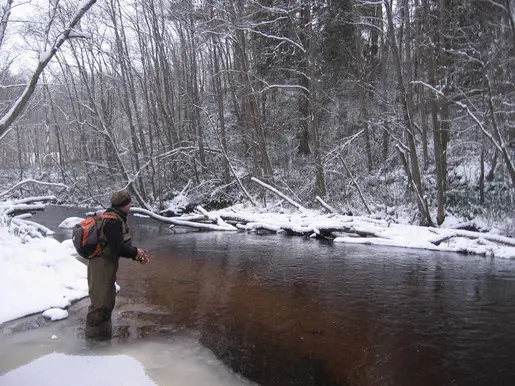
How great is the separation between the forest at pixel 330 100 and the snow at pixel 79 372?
7.64 metres

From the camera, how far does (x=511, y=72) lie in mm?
11367

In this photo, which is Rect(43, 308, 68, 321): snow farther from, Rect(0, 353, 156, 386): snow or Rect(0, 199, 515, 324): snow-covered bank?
Rect(0, 353, 156, 386): snow

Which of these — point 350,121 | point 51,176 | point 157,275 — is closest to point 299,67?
point 350,121

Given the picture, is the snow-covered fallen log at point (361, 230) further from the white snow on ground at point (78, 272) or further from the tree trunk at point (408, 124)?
the tree trunk at point (408, 124)

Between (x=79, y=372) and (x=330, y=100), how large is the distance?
64.5ft

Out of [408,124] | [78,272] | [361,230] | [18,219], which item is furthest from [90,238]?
[408,124]

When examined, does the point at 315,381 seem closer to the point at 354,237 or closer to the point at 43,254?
the point at 43,254

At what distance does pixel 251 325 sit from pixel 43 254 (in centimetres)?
433

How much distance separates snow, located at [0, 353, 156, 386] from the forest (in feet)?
25.1

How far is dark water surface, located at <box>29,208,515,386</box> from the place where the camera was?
4.79 metres

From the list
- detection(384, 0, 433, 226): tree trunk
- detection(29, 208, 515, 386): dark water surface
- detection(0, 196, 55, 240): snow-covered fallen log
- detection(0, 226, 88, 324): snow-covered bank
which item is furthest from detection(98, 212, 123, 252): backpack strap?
detection(384, 0, 433, 226): tree trunk

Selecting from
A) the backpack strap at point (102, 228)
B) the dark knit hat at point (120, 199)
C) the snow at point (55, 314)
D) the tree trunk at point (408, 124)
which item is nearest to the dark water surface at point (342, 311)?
the snow at point (55, 314)

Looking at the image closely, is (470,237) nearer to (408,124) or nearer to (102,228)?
(408,124)

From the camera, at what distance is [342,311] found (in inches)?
264
